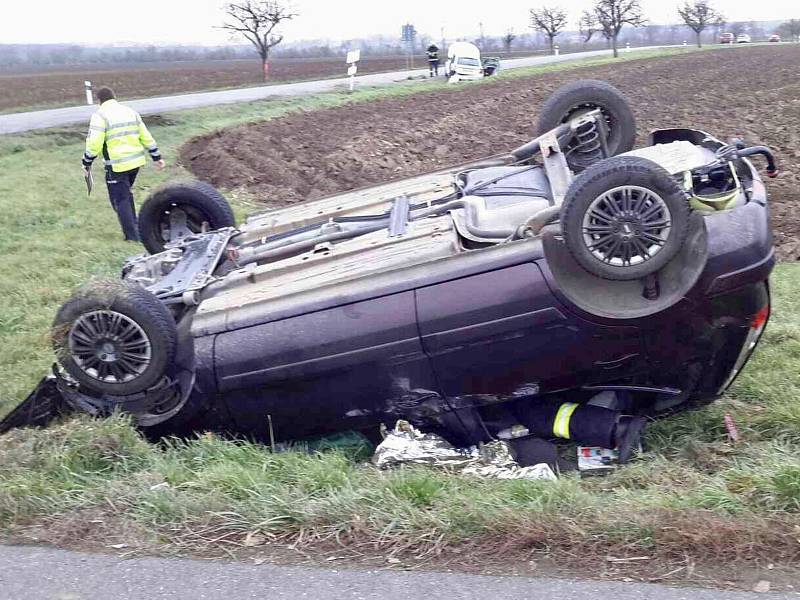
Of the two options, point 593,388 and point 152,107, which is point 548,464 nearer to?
point 593,388

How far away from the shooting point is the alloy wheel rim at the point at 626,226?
150 inches

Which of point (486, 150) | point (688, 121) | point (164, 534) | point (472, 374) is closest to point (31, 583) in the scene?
point (164, 534)

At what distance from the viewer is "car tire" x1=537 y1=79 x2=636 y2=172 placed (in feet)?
18.7

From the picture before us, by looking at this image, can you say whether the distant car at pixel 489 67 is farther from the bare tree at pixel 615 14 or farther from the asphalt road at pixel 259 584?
the asphalt road at pixel 259 584

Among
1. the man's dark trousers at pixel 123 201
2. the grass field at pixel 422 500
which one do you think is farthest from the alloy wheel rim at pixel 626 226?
the man's dark trousers at pixel 123 201

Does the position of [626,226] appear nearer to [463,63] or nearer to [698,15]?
[463,63]

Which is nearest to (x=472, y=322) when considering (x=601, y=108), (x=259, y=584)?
(x=259, y=584)

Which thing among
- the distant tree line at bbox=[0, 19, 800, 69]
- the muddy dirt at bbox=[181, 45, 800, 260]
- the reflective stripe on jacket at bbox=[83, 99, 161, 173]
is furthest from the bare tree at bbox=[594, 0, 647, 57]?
the reflective stripe on jacket at bbox=[83, 99, 161, 173]

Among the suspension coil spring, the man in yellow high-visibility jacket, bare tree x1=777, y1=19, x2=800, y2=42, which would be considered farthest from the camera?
bare tree x1=777, y1=19, x2=800, y2=42

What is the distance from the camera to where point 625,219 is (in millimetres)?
3826

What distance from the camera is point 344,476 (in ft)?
11.6

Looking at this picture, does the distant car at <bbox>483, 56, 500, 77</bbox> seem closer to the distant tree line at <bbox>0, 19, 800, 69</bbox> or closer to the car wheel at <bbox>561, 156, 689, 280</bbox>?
the car wheel at <bbox>561, 156, 689, 280</bbox>

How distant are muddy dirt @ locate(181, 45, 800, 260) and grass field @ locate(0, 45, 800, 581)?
4735mm

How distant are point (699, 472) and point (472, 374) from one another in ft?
3.59
